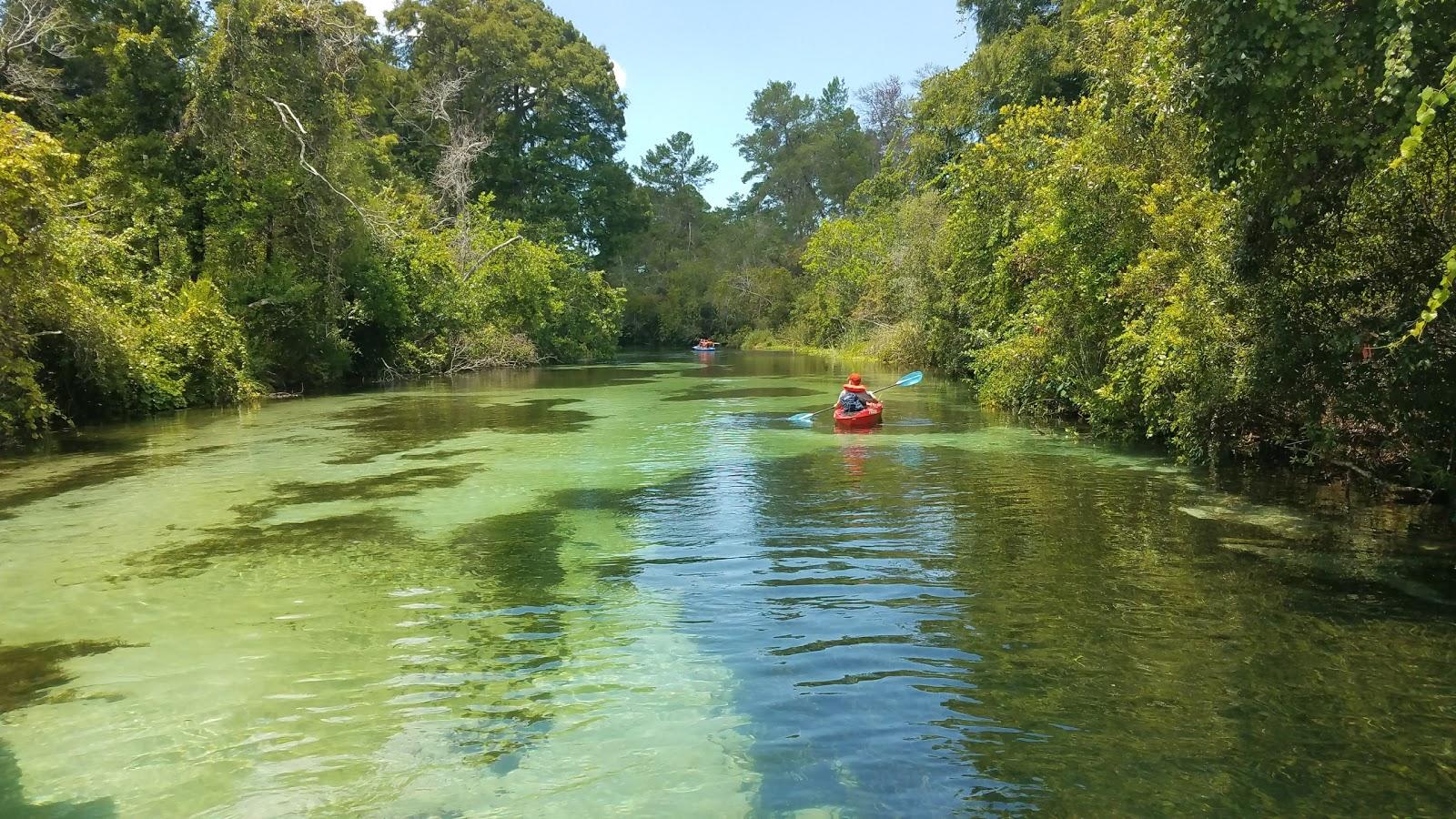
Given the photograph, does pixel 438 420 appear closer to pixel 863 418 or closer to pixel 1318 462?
pixel 863 418

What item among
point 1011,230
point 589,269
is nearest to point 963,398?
point 1011,230

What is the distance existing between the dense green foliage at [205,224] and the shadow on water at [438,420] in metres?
4.11

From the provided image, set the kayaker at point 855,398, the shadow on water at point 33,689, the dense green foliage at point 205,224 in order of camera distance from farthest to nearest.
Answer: the kayaker at point 855,398, the dense green foliage at point 205,224, the shadow on water at point 33,689

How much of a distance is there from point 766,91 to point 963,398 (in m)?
61.6

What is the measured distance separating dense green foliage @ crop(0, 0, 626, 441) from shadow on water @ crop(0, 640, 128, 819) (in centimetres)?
889

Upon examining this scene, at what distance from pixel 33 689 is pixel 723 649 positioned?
4.33 metres

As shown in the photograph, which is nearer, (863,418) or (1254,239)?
(1254,239)

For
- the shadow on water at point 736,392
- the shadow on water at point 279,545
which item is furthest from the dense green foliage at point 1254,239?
the shadow on water at point 279,545

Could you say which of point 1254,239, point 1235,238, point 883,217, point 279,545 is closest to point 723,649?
point 279,545

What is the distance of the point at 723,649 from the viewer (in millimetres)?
5953

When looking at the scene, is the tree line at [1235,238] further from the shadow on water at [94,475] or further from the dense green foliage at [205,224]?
the dense green foliage at [205,224]

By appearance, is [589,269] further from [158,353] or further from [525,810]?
[525,810]

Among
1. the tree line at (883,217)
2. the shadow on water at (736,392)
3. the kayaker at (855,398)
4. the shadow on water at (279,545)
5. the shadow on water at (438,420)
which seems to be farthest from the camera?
the shadow on water at (736,392)

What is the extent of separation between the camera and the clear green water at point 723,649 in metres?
4.25
